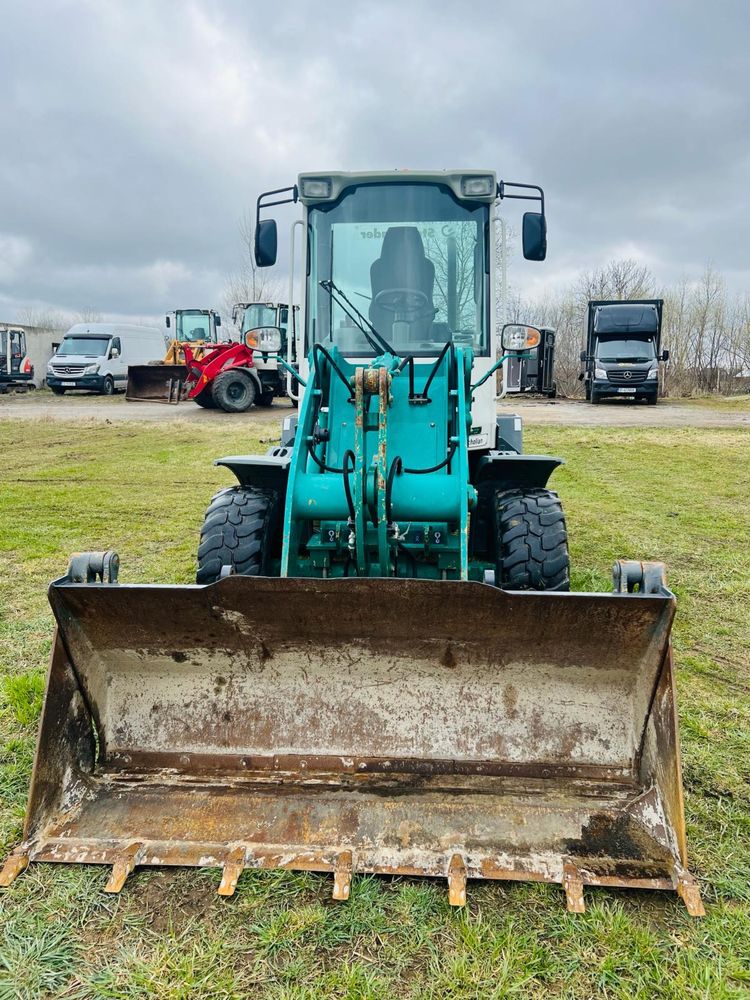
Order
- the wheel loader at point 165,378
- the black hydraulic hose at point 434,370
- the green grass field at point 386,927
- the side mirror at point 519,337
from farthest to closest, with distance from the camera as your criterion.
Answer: the wheel loader at point 165,378 → the side mirror at point 519,337 → the black hydraulic hose at point 434,370 → the green grass field at point 386,927

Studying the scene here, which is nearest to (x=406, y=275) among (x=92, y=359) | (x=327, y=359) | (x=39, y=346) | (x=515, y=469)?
(x=327, y=359)

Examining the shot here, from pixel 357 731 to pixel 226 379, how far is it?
17091 millimetres

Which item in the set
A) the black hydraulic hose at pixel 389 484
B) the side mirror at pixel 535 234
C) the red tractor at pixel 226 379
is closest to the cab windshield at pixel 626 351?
the red tractor at pixel 226 379

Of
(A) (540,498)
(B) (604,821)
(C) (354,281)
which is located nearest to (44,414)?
(C) (354,281)

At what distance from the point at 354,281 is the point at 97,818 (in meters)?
3.54

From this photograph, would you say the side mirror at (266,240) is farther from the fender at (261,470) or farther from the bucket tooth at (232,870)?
the bucket tooth at (232,870)

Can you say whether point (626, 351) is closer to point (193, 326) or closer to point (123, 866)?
point (193, 326)

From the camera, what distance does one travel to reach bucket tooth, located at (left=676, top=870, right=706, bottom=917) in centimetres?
209

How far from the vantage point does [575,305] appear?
144ft

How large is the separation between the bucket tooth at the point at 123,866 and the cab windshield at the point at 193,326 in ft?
81.0

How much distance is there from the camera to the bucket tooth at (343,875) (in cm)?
216

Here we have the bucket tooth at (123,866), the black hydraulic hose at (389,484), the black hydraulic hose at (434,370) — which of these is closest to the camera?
the bucket tooth at (123,866)

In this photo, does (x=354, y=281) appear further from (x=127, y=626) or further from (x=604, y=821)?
(x=604, y=821)

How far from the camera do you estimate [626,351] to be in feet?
74.9
